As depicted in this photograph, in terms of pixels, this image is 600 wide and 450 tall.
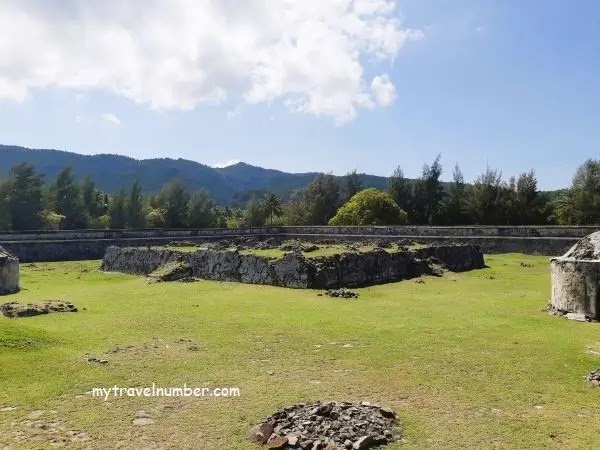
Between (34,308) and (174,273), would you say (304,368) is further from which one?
(174,273)

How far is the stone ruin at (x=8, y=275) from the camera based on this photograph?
15.3m

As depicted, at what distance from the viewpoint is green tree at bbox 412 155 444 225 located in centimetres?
4356

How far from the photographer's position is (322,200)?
48.2 meters

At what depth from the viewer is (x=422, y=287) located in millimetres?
15836

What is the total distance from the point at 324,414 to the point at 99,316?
7.22m

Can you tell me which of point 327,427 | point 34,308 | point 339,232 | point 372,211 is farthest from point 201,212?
point 327,427

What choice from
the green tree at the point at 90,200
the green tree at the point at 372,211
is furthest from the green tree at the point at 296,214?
the green tree at the point at 90,200

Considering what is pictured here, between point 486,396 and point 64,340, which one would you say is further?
point 64,340

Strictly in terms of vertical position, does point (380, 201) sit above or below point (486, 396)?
above

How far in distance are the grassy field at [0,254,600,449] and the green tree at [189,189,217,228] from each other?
33983 mm

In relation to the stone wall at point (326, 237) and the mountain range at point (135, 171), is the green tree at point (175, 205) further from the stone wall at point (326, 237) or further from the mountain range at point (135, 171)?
the mountain range at point (135, 171)

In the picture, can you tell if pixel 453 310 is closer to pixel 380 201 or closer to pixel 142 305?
pixel 142 305

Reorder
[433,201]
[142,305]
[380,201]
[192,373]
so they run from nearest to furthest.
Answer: [192,373] → [142,305] → [380,201] → [433,201]

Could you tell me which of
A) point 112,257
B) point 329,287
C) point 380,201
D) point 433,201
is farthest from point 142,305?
point 433,201
